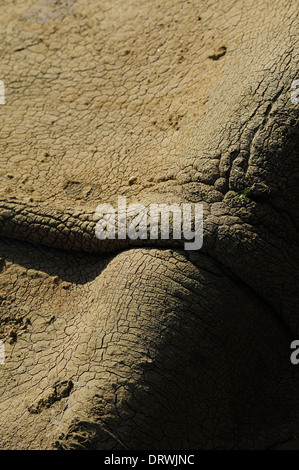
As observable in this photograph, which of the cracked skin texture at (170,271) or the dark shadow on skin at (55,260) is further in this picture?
the dark shadow on skin at (55,260)

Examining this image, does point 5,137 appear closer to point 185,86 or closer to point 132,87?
point 132,87

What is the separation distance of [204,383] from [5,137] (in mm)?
1659

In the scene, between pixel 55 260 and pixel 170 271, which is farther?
pixel 55 260

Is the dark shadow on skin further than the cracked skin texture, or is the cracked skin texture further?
the dark shadow on skin

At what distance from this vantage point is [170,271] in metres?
2.48

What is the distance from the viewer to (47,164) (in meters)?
3.03

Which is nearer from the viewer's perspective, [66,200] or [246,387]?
[246,387]

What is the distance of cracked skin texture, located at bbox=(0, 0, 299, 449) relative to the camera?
2.39 meters

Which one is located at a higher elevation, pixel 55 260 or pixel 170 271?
pixel 55 260

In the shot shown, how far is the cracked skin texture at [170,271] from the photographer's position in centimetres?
239
